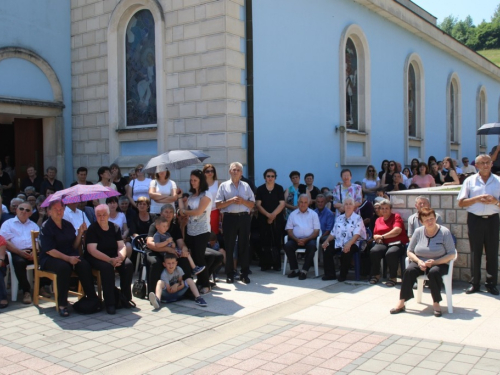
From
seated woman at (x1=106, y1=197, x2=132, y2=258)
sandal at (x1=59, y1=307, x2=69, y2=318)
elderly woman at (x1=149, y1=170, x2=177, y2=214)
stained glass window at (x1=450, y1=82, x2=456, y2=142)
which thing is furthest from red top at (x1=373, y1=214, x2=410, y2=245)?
stained glass window at (x1=450, y1=82, x2=456, y2=142)

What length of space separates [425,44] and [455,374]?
622 inches

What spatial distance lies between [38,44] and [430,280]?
31.5 ft

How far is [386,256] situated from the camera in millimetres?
7875

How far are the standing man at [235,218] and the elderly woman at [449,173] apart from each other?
6.27 meters

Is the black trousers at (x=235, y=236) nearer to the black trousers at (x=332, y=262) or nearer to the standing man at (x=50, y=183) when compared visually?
the black trousers at (x=332, y=262)

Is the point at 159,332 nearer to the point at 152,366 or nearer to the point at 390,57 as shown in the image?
the point at 152,366

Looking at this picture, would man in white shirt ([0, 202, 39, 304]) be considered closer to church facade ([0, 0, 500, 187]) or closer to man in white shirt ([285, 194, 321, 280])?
church facade ([0, 0, 500, 187])

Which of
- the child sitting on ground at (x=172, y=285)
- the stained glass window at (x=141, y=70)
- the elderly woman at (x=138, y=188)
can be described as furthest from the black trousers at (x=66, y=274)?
the stained glass window at (x=141, y=70)

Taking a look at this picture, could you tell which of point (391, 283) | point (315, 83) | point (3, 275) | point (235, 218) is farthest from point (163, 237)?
point (315, 83)

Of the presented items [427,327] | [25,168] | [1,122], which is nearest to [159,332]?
[427,327]

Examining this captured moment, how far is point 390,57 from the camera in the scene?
626 inches

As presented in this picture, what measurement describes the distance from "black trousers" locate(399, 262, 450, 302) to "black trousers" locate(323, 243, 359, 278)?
1.73 metres

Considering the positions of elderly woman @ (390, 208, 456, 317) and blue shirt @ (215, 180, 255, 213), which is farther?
blue shirt @ (215, 180, 255, 213)

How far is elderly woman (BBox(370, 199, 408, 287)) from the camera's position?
7.84m
